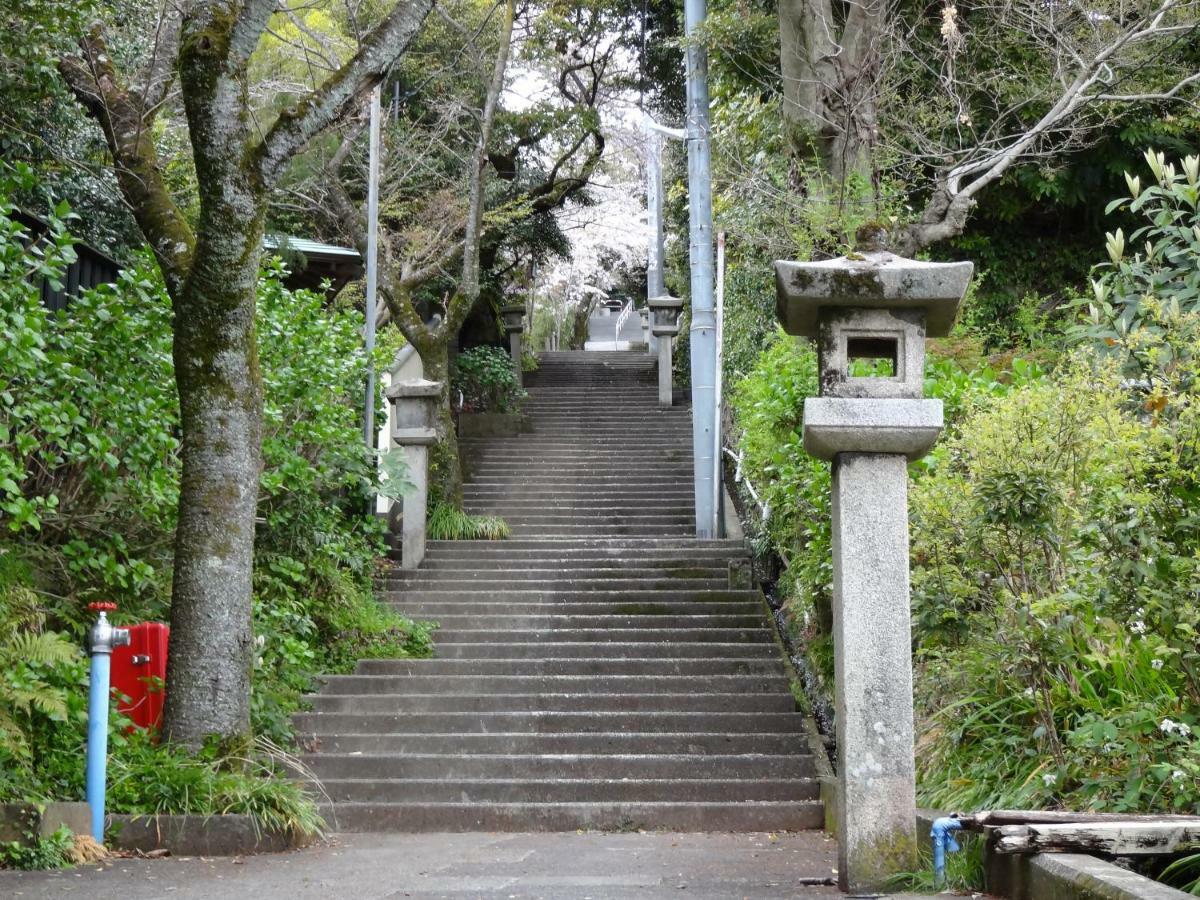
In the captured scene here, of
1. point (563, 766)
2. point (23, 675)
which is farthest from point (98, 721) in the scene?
point (563, 766)

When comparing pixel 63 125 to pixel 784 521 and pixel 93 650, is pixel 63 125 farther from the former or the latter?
pixel 784 521

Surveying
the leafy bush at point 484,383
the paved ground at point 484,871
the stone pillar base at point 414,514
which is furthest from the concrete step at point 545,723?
the leafy bush at point 484,383

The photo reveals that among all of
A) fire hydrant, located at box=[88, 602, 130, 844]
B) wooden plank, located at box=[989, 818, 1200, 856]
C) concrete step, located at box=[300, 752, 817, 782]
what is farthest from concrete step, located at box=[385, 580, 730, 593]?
wooden plank, located at box=[989, 818, 1200, 856]

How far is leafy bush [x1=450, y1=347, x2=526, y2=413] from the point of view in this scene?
21.6 meters

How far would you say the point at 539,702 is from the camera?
10773 millimetres

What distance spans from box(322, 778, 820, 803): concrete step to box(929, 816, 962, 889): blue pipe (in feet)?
12.4

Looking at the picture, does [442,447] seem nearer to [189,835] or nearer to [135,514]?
[135,514]

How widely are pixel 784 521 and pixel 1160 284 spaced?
440cm

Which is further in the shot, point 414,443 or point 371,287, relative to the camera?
point 414,443

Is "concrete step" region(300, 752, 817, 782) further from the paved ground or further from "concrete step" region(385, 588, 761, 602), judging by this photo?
"concrete step" region(385, 588, 761, 602)

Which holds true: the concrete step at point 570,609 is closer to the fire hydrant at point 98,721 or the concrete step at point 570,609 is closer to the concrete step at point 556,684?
the concrete step at point 556,684

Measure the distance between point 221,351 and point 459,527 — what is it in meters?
7.80

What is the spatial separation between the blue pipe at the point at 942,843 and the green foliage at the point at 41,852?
174 inches

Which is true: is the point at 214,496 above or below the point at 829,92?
below
